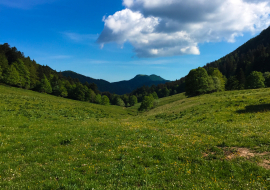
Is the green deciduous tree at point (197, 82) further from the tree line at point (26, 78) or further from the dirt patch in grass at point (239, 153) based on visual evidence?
the tree line at point (26, 78)

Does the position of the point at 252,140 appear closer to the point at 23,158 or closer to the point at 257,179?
the point at 257,179

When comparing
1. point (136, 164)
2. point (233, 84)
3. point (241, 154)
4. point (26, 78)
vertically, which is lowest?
point (136, 164)

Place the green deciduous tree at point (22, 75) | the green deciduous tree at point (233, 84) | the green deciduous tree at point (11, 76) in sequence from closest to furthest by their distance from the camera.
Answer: the green deciduous tree at point (11, 76) → the green deciduous tree at point (22, 75) → the green deciduous tree at point (233, 84)

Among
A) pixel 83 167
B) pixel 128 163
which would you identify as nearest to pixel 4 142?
pixel 83 167

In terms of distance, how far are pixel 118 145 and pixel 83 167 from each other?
431cm

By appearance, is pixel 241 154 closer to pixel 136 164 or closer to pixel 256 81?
pixel 136 164

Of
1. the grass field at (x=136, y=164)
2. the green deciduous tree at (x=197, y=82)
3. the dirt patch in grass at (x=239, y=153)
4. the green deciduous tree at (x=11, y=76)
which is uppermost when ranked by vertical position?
the green deciduous tree at (x=11, y=76)

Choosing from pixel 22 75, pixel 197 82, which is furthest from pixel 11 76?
pixel 197 82

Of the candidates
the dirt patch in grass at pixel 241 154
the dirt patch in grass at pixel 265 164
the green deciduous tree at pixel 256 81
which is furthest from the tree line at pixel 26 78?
the green deciduous tree at pixel 256 81

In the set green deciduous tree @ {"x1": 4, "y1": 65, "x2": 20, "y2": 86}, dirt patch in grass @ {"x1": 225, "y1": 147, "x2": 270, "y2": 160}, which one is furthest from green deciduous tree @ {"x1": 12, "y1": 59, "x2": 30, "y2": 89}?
dirt patch in grass @ {"x1": 225, "y1": 147, "x2": 270, "y2": 160}

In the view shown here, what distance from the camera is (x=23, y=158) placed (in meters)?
10.0

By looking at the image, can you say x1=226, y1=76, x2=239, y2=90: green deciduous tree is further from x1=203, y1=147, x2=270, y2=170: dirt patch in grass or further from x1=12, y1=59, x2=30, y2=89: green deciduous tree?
x1=12, y1=59, x2=30, y2=89: green deciduous tree

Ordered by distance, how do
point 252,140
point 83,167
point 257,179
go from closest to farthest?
point 257,179 < point 83,167 < point 252,140

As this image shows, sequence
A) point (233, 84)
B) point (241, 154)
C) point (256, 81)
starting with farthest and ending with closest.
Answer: point (233, 84) → point (256, 81) → point (241, 154)
